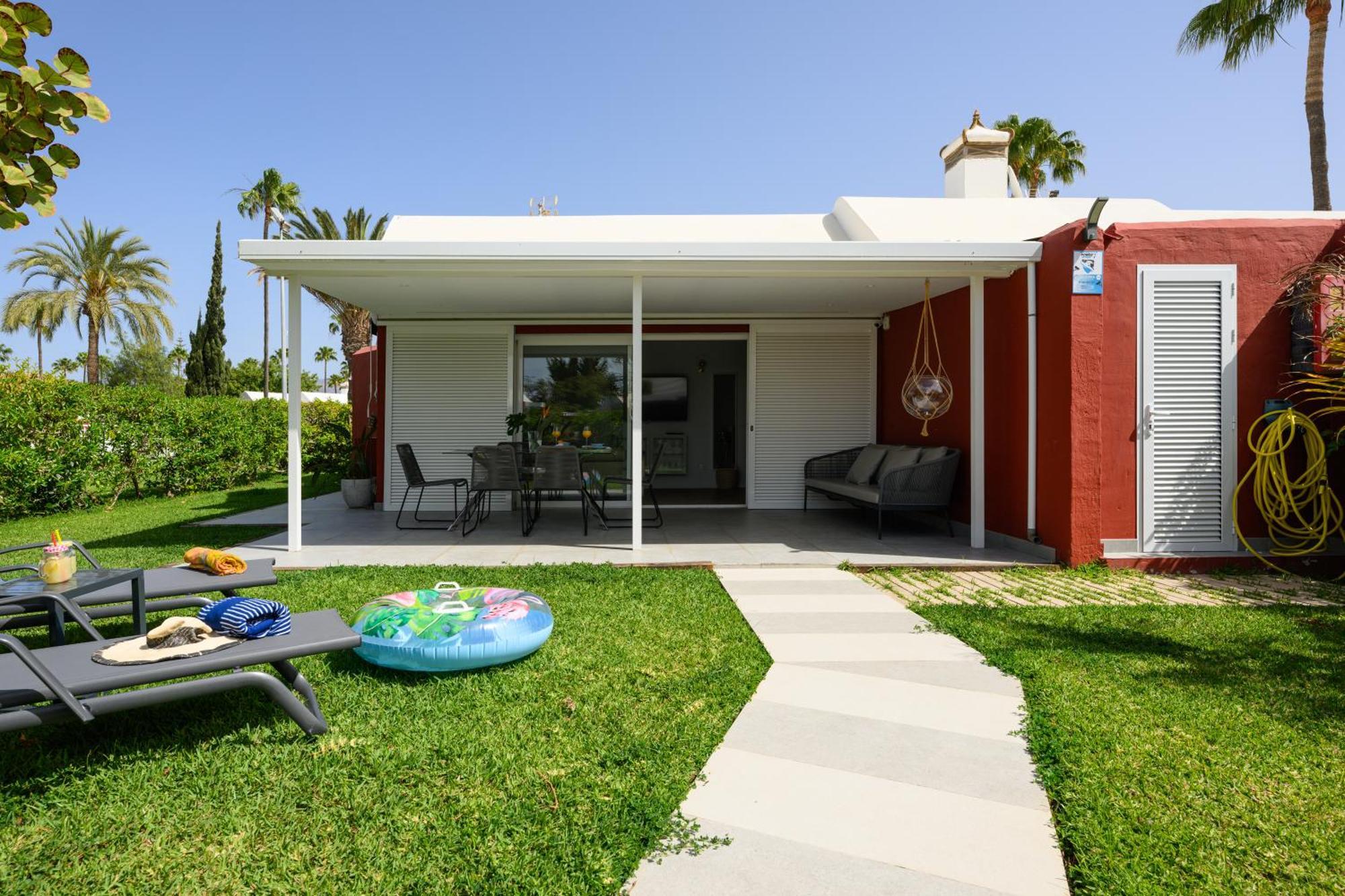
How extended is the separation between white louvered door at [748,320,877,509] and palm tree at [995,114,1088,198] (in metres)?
15.5

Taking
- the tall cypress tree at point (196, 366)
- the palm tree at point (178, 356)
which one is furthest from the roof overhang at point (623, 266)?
the palm tree at point (178, 356)

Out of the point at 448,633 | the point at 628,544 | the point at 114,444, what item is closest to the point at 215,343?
the point at 114,444

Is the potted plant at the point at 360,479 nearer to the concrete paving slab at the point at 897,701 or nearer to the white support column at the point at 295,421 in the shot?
the white support column at the point at 295,421

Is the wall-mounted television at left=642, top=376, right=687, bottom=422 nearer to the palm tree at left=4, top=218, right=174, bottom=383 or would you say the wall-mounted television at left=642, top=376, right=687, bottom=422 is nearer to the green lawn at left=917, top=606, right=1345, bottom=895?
the green lawn at left=917, top=606, right=1345, bottom=895

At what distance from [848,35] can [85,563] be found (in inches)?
369

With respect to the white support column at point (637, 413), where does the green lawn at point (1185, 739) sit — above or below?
below

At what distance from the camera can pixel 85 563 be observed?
610 cm

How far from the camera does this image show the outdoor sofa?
733 centimetres

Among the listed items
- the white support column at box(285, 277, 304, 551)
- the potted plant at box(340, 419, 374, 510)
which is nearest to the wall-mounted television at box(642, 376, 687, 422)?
the potted plant at box(340, 419, 374, 510)

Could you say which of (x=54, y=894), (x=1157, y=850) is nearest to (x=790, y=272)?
(x=1157, y=850)

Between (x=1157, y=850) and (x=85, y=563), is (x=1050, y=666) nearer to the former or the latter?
(x=1157, y=850)

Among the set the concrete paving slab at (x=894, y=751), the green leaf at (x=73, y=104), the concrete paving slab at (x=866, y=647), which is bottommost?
the concrete paving slab at (x=894, y=751)

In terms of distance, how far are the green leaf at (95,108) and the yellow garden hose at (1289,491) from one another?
7.18 metres

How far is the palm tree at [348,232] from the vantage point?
68.0 ft
